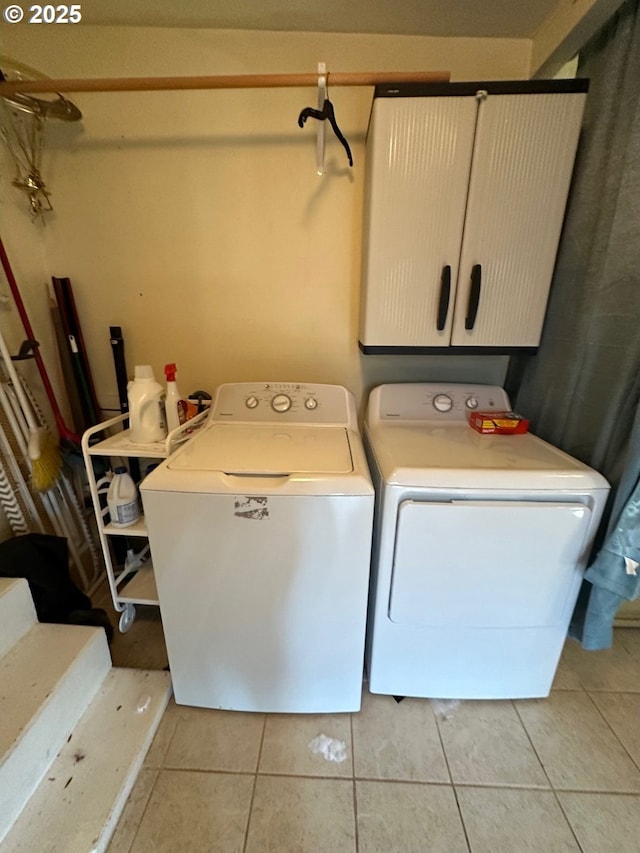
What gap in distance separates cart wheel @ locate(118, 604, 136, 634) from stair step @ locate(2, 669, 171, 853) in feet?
0.64

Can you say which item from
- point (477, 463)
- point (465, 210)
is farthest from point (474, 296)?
point (477, 463)

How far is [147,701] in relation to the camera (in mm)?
1227

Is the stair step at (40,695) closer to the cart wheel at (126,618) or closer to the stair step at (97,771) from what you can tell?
the stair step at (97,771)

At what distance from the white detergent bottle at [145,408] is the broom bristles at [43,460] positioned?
16.1 inches

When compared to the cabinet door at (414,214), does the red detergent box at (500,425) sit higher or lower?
lower

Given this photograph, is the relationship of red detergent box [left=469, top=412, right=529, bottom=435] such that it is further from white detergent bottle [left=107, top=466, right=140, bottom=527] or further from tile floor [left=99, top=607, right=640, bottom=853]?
white detergent bottle [left=107, top=466, right=140, bottom=527]

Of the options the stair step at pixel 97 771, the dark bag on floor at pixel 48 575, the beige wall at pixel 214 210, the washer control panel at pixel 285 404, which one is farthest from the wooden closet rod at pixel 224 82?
the stair step at pixel 97 771

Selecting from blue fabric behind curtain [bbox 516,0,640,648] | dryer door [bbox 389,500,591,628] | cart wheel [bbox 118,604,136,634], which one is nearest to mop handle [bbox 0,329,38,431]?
cart wheel [bbox 118,604,136,634]

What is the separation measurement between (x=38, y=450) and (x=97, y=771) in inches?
42.9

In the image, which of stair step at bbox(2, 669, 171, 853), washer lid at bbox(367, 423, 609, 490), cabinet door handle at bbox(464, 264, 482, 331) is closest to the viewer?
stair step at bbox(2, 669, 171, 853)

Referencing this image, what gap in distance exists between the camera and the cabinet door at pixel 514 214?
1.13 meters

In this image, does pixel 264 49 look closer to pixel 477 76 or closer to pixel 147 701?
pixel 477 76

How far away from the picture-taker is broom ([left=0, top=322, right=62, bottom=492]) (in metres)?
1.34

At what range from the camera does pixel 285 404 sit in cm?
144
